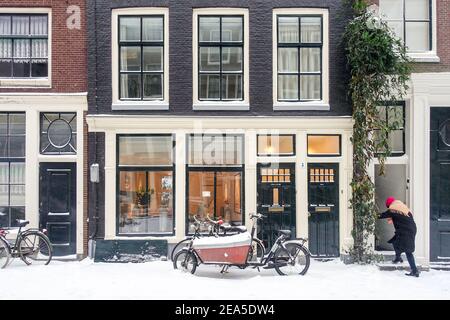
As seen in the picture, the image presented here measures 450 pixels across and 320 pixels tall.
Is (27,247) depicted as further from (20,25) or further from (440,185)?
(440,185)

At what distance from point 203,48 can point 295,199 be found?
15.8ft

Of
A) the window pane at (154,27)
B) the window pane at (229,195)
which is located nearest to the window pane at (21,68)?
the window pane at (154,27)

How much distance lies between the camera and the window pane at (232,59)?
45.9 feet

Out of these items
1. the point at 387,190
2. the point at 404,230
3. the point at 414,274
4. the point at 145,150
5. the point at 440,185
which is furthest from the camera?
the point at 387,190

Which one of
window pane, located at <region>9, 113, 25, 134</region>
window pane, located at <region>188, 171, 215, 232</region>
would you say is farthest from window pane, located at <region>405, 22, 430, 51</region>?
window pane, located at <region>9, 113, 25, 134</region>

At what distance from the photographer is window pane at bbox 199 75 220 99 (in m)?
14.0

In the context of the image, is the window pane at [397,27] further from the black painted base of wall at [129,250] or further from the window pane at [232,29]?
the black painted base of wall at [129,250]

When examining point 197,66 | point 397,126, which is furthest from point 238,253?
point 397,126

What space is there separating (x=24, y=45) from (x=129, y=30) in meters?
2.98

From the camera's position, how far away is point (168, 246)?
13.8 m

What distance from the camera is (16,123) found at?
558 inches

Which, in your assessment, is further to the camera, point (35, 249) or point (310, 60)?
point (310, 60)

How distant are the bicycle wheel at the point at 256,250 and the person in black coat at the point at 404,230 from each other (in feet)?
10.6

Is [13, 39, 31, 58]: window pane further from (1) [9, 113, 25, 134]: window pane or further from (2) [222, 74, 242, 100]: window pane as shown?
(2) [222, 74, 242, 100]: window pane
